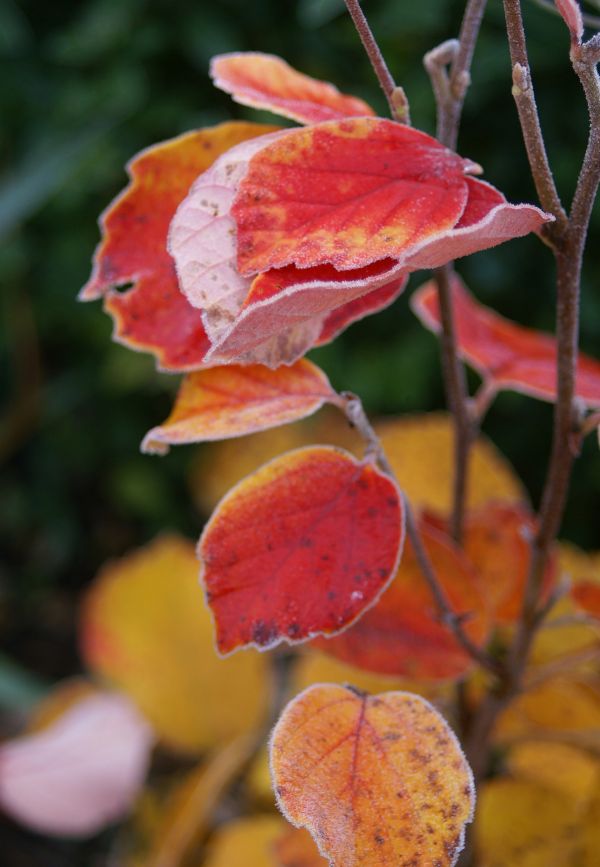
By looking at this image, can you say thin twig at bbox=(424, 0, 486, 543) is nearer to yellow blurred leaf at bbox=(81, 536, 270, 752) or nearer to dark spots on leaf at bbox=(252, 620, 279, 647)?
dark spots on leaf at bbox=(252, 620, 279, 647)

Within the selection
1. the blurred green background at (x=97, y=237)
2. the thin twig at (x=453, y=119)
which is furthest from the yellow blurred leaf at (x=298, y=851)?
the blurred green background at (x=97, y=237)

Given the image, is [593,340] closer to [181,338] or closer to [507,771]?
[507,771]

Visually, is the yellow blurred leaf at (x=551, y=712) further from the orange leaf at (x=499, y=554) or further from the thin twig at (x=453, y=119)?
the thin twig at (x=453, y=119)

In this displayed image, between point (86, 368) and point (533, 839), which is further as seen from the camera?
point (86, 368)

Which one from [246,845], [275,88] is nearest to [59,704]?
[246,845]

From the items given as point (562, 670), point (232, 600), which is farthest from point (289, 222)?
point (562, 670)

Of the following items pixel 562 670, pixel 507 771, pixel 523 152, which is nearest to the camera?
pixel 562 670

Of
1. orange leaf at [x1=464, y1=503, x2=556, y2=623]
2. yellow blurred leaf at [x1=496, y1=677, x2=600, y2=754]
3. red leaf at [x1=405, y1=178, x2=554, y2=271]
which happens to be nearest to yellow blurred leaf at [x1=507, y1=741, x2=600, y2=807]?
yellow blurred leaf at [x1=496, y1=677, x2=600, y2=754]

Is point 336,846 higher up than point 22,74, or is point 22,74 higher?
point 22,74
